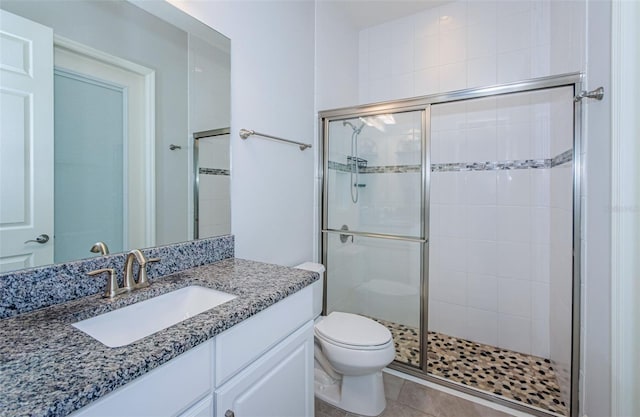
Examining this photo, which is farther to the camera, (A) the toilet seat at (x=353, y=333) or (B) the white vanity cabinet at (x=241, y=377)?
(A) the toilet seat at (x=353, y=333)

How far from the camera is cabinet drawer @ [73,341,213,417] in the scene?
570 millimetres

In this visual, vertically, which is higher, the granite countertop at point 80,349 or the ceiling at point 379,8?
the ceiling at point 379,8

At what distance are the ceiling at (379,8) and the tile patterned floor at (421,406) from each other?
2.86 meters

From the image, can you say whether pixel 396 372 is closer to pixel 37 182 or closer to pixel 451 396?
pixel 451 396

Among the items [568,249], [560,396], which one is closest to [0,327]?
[568,249]

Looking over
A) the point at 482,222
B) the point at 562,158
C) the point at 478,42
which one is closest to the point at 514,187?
the point at 482,222

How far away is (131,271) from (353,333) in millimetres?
1181

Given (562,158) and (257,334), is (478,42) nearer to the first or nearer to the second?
(562,158)

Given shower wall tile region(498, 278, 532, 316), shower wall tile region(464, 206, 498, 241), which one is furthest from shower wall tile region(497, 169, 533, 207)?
shower wall tile region(498, 278, 532, 316)

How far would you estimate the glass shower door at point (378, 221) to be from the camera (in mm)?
2023

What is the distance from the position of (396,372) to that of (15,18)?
248 cm

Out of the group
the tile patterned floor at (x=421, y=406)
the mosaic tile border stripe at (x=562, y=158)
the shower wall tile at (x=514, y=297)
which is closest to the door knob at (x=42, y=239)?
the tile patterned floor at (x=421, y=406)

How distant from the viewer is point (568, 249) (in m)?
1.60

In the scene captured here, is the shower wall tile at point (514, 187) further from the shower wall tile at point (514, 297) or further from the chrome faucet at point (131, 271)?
the chrome faucet at point (131, 271)
